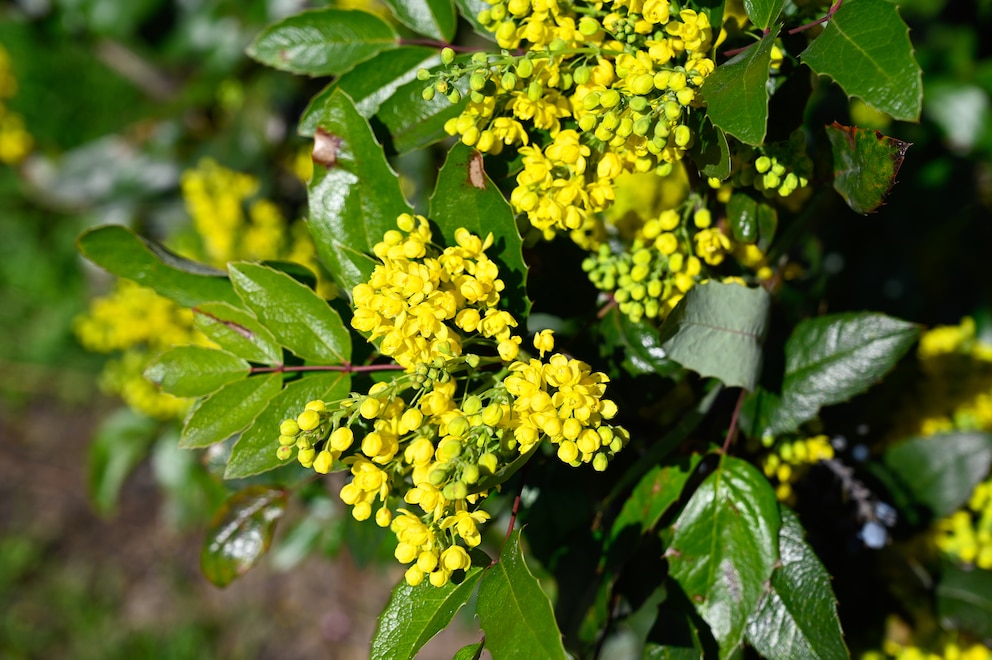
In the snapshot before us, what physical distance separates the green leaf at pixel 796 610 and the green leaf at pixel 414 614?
0.40 metres

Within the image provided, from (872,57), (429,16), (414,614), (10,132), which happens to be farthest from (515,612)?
(10,132)

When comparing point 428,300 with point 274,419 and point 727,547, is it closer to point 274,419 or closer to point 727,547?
point 274,419

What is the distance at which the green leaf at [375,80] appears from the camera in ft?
3.41

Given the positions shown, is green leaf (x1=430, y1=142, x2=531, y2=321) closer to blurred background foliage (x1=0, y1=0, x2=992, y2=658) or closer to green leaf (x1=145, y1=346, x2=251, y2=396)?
green leaf (x1=145, y1=346, x2=251, y2=396)

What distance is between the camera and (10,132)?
326 cm

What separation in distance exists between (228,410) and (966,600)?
1.23 metres

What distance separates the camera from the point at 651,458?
3.18ft

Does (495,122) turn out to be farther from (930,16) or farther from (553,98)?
(930,16)

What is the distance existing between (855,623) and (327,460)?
967 millimetres

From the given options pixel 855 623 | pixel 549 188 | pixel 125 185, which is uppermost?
pixel 549 188

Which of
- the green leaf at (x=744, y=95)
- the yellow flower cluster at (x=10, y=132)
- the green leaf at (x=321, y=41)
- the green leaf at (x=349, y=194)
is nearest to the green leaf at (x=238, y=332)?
the green leaf at (x=349, y=194)

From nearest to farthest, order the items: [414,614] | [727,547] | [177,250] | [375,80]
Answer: [414,614] → [727,547] → [375,80] → [177,250]

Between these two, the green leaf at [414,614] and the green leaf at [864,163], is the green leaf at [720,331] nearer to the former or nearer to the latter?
the green leaf at [864,163]

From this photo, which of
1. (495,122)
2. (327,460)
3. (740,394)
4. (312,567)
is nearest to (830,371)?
(740,394)
